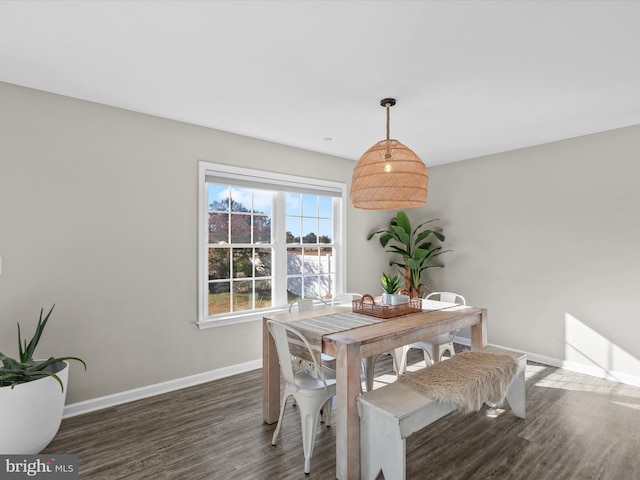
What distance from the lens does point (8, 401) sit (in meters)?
2.07

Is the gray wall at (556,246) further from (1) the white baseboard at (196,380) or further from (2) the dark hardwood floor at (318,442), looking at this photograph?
(2) the dark hardwood floor at (318,442)

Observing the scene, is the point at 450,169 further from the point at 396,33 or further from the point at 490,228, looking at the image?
the point at 396,33

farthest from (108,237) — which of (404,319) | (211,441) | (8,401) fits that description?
(404,319)

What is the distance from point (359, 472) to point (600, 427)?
6.47 feet

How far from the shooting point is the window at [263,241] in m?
3.69

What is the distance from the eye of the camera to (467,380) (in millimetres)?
2281

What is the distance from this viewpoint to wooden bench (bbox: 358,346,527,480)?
1.88 metres

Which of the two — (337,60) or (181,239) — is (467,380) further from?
(181,239)

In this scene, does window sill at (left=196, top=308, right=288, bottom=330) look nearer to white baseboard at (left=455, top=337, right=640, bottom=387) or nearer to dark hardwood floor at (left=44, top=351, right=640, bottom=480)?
dark hardwood floor at (left=44, top=351, right=640, bottom=480)

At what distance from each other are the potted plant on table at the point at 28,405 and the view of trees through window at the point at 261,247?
5.10 ft

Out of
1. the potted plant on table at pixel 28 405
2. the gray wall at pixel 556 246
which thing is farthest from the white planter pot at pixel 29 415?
the gray wall at pixel 556 246

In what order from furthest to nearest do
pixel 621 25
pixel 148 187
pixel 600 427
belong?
pixel 148 187 → pixel 600 427 → pixel 621 25

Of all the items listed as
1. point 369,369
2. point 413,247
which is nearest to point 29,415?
point 369,369

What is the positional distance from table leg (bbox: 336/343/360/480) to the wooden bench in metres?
0.04
